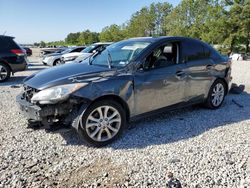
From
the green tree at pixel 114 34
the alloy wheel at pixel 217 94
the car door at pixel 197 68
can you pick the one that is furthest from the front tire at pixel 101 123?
the green tree at pixel 114 34

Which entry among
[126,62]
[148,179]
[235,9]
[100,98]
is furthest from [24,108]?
[235,9]

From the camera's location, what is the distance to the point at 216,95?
5879 mm

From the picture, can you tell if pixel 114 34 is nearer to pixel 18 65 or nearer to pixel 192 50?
pixel 18 65

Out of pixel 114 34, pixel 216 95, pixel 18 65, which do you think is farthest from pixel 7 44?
pixel 114 34

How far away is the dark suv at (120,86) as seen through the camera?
12.6 ft

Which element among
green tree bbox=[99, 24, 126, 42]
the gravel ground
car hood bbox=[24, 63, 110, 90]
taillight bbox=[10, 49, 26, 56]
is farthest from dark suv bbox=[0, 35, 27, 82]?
green tree bbox=[99, 24, 126, 42]

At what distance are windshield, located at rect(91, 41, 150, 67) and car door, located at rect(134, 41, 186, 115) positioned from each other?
30 cm

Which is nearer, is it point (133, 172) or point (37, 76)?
point (133, 172)

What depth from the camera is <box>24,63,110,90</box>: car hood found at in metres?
3.92

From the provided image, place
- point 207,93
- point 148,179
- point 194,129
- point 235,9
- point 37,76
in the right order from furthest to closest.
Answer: point 235,9 → point 207,93 → point 194,129 → point 37,76 → point 148,179

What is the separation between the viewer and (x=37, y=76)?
14.3ft

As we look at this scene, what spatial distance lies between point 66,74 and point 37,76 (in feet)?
1.83

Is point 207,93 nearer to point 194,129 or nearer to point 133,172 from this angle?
point 194,129

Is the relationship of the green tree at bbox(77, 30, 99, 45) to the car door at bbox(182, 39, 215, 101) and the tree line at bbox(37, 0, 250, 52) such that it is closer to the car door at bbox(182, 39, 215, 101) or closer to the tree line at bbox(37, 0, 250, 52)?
the tree line at bbox(37, 0, 250, 52)
